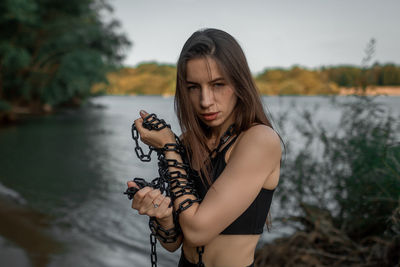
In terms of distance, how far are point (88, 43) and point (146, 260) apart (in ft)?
92.3

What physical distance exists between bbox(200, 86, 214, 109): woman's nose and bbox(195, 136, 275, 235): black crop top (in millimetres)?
206

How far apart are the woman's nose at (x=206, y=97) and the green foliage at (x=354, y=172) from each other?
230 cm

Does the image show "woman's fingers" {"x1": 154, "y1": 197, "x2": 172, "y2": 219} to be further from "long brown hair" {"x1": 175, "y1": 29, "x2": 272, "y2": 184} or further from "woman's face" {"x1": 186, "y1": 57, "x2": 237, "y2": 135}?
"woman's face" {"x1": 186, "y1": 57, "x2": 237, "y2": 135}

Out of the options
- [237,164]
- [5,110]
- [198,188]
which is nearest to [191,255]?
[198,188]

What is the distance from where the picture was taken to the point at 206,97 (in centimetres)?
158

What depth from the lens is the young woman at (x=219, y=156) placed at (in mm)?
1445

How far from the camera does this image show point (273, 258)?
435cm

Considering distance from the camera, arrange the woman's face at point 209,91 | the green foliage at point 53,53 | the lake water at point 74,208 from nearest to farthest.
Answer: the woman's face at point 209,91, the lake water at point 74,208, the green foliage at point 53,53

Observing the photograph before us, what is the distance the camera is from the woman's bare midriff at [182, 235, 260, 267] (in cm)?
163

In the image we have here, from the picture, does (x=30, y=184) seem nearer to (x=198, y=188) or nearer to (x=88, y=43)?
(x=198, y=188)

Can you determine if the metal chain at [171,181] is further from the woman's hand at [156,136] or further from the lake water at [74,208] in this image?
the lake water at [74,208]

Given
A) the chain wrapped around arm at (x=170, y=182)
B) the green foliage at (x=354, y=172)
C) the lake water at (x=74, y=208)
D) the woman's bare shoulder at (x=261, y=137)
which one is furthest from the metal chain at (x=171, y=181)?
the green foliage at (x=354, y=172)

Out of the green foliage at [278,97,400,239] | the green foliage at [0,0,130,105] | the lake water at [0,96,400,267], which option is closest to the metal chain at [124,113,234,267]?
the lake water at [0,96,400,267]

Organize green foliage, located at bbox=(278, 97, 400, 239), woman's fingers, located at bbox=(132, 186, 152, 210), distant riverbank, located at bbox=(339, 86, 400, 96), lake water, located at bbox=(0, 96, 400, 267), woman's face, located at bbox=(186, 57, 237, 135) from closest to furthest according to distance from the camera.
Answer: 1. woman's fingers, located at bbox=(132, 186, 152, 210)
2. woman's face, located at bbox=(186, 57, 237, 135)
3. green foliage, located at bbox=(278, 97, 400, 239)
4. distant riverbank, located at bbox=(339, 86, 400, 96)
5. lake water, located at bbox=(0, 96, 400, 267)
